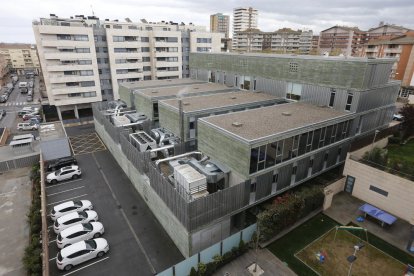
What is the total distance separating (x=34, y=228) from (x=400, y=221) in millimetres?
31356

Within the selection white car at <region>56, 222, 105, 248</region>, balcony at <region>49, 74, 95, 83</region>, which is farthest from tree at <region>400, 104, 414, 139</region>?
balcony at <region>49, 74, 95, 83</region>

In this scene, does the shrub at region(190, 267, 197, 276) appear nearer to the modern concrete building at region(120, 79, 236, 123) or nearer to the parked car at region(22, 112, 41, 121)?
the modern concrete building at region(120, 79, 236, 123)

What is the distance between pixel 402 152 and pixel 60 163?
45.0 meters


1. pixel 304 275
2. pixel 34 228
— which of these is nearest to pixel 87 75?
pixel 34 228

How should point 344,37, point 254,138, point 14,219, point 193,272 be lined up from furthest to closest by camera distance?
point 344,37
point 14,219
point 254,138
point 193,272

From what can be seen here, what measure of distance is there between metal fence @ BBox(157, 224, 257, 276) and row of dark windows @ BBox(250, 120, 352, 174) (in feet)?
16.0

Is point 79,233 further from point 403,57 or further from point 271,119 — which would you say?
point 403,57

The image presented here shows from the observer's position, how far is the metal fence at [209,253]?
1614 cm

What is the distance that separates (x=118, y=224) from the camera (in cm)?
2300

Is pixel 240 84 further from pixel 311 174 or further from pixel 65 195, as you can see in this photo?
pixel 65 195

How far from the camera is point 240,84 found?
4166 cm

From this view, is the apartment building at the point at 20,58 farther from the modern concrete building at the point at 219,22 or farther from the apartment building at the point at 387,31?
the apartment building at the point at 387,31

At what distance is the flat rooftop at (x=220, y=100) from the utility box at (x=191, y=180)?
31.9ft

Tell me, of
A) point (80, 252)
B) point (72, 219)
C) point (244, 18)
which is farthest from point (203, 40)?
point (244, 18)
